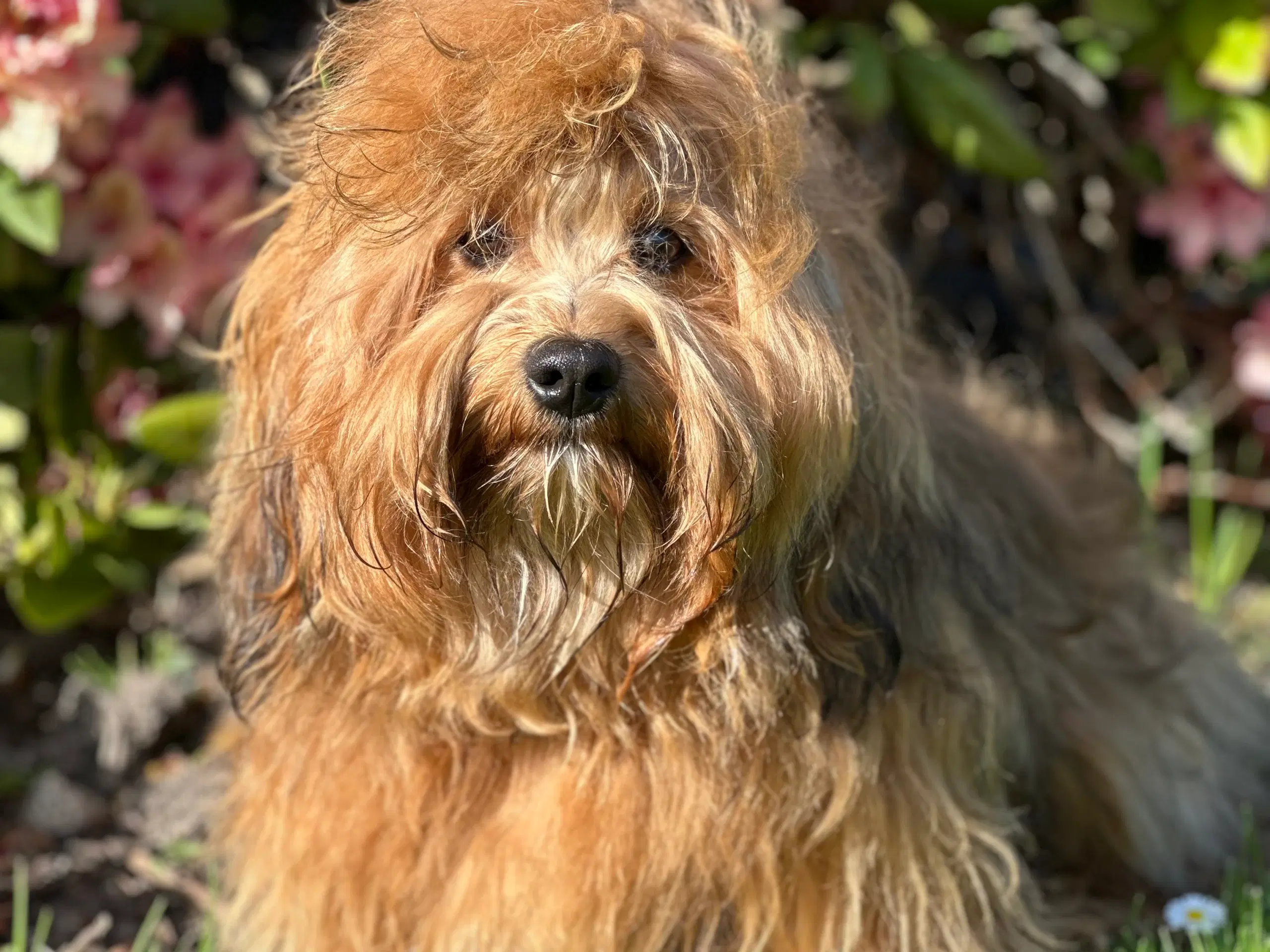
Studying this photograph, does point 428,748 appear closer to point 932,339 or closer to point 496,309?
point 496,309

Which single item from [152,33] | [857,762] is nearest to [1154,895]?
[857,762]

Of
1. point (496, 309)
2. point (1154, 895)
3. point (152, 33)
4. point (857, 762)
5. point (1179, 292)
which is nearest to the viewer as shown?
point (496, 309)

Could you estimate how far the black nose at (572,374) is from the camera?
1552 mm

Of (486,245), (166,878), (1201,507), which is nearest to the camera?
(486,245)

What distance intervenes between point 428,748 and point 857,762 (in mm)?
521

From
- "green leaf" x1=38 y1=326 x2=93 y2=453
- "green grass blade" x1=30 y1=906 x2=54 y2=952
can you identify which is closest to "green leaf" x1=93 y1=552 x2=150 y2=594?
"green leaf" x1=38 y1=326 x2=93 y2=453

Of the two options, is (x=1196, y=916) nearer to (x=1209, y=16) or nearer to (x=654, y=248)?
(x=654, y=248)

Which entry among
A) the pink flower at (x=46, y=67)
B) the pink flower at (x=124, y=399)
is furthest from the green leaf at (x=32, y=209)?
the pink flower at (x=124, y=399)

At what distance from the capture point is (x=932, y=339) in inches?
133

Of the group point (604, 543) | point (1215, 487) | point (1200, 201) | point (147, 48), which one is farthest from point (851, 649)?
point (1215, 487)

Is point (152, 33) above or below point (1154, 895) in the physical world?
above

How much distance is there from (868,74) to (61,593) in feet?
5.39

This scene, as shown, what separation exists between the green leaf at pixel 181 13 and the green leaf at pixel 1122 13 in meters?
1.47

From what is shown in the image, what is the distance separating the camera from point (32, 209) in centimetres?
247
